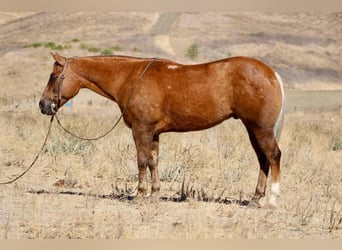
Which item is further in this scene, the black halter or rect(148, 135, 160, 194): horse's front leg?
the black halter

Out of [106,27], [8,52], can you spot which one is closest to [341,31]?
[106,27]

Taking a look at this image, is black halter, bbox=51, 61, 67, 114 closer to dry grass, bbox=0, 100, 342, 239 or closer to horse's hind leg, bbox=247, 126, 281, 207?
dry grass, bbox=0, 100, 342, 239

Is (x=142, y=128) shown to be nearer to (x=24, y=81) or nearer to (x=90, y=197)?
(x=90, y=197)

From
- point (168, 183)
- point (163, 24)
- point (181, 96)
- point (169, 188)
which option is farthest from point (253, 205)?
point (163, 24)

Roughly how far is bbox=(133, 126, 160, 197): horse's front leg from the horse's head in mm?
1133

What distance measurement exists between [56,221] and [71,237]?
736mm

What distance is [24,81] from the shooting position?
29.8m

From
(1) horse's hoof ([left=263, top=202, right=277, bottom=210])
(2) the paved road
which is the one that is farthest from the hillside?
(1) horse's hoof ([left=263, top=202, right=277, bottom=210])

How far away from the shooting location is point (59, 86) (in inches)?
368

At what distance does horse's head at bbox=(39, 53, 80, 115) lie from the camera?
9320 mm

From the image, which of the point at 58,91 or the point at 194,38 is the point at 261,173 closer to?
the point at 58,91

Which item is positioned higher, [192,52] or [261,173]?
[192,52]

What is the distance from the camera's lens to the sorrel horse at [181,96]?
8758mm

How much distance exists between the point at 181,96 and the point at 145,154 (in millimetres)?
930
